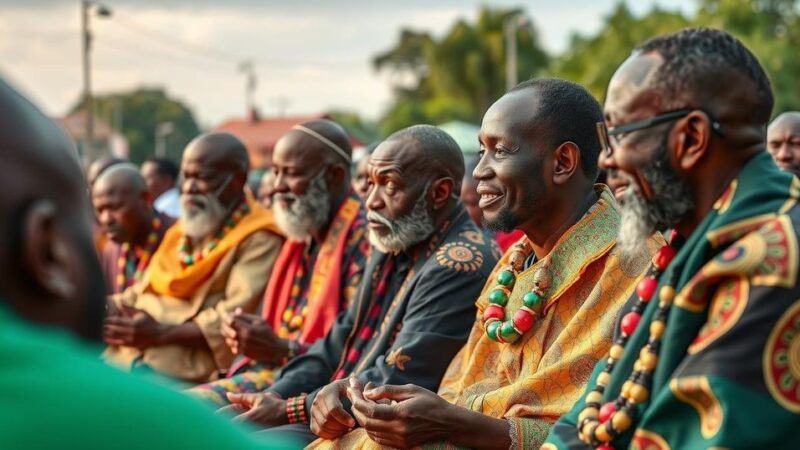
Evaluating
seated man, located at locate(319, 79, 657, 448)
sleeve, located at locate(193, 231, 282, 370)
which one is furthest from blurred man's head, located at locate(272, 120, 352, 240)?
seated man, located at locate(319, 79, 657, 448)

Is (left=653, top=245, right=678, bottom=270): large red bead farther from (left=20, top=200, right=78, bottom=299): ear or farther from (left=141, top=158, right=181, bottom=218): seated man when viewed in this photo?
(left=141, top=158, right=181, bottom=218): seated man

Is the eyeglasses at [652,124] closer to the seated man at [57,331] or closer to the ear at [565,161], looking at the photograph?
the ear at [565,161]

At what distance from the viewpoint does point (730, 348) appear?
308 cm

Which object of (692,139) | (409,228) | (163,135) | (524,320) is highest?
(692,139)

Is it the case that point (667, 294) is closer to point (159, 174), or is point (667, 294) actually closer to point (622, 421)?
point (622, 421)

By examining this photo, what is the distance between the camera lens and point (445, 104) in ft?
161

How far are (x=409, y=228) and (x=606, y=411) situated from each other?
2.72 meters

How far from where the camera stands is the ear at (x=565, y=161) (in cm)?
496

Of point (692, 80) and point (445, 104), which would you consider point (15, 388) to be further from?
point (445, 104)

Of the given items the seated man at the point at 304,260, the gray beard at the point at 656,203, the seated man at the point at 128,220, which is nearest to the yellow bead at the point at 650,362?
the gray beard at the point at 656,203

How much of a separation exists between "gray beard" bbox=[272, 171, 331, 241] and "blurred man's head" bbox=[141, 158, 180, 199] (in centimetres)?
625

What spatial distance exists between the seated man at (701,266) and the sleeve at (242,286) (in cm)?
454

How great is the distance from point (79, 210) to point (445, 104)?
156 ft

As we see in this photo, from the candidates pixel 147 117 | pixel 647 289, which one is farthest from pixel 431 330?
pixel 147 117
